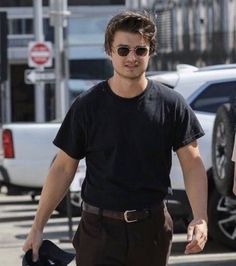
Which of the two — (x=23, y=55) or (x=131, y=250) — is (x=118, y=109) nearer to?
(x=131, y=250)

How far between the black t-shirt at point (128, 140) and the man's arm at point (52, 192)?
0.37 ft

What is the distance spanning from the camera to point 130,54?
4062 mm

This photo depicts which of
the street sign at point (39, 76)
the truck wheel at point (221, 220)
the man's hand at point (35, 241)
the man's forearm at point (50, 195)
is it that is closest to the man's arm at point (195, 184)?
the man's forearm at point (50, 195)

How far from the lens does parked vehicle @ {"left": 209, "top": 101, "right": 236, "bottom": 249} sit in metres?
7.71

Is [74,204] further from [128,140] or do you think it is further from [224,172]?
[128,140]

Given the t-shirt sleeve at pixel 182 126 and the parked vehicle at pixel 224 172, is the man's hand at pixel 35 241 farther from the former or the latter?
the parked vehicle at pixel 224 172

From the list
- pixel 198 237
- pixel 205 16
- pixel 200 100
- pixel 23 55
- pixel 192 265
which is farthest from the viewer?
pixel 23 55

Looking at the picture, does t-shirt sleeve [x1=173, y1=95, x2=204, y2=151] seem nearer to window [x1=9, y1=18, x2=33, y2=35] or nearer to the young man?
the young man

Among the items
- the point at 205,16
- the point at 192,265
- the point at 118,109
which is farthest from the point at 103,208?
the point at 205,16

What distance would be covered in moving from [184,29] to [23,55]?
12415 millimetres

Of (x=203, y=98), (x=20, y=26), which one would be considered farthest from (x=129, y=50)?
(x=20, y=26)

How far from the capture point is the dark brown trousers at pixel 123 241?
13.3 feet

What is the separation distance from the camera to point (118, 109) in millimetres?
4102

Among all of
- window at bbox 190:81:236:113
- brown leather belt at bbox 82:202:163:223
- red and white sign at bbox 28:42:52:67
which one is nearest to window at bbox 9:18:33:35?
red and white sign at bbox 28:42:52:67
